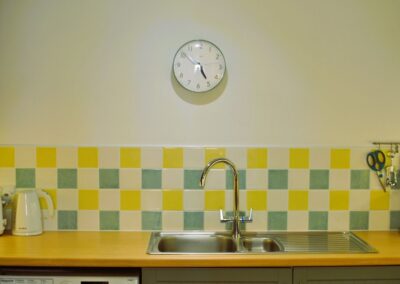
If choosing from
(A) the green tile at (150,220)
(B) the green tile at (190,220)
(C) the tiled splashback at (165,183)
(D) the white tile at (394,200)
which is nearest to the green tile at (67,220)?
(C) the tiled splashback at (165,183)

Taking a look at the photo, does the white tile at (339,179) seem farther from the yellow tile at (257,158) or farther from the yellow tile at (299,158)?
the yellow tile at (257,158)

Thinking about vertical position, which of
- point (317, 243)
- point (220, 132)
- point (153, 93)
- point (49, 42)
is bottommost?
point (317, 243)

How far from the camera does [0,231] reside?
2.27 metres

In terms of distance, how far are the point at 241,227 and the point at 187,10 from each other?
1265mm

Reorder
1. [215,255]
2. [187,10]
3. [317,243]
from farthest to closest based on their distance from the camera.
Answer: [187,10], [317,243], [215,255]

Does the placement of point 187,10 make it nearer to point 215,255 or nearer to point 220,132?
point 220,132

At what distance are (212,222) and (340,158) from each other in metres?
0.82

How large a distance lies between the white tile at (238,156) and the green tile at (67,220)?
94 centimetres

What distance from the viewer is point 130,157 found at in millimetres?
2416

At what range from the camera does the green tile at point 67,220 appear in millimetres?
2414

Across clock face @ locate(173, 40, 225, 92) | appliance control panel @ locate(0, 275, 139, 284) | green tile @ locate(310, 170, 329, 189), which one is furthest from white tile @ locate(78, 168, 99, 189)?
green tile @ locate(310, 170, 329, 189)

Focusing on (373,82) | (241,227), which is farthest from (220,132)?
(373,82)

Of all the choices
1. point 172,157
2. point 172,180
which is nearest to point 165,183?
point 172,180

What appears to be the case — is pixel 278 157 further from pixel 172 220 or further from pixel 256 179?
pixel 172 220
